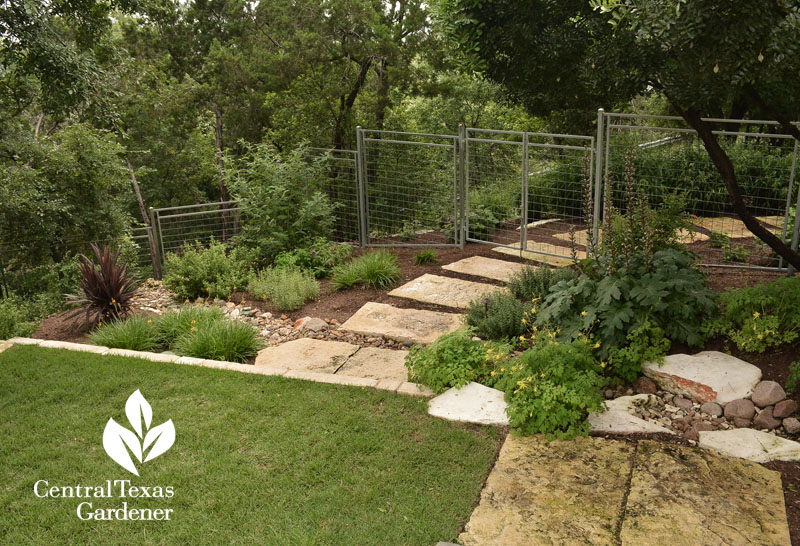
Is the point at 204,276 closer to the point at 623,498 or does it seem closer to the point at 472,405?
the point at 472,405

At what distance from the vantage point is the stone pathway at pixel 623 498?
121 inches

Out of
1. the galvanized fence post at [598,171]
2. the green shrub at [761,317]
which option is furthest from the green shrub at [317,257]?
the green shrub at [761,317]

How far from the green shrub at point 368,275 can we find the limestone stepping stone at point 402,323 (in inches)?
25.9

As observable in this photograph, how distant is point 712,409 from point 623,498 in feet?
3.94

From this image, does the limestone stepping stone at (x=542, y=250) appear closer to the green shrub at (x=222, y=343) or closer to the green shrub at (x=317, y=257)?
the green shrub at (x=317, y=257)

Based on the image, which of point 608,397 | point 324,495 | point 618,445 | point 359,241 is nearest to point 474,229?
point 359,241

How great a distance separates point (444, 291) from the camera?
699 centimetres

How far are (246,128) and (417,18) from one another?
4.48m

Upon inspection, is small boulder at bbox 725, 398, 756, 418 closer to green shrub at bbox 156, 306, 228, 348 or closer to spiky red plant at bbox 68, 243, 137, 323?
green shrub at bbox 156, 306, 228, 348

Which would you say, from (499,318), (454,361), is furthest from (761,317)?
(454,361)

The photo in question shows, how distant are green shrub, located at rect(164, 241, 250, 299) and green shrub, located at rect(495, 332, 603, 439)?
407cm

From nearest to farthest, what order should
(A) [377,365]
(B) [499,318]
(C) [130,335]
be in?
(A) [377,365]
(B) [499,318]
(C) [130,335]

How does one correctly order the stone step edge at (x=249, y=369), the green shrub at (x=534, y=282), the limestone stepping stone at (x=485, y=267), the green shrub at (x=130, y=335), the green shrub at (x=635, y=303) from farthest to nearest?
the limestone stepping stone at (x=485, y=267), the green shrub at (x=534, y=282), the green shrub at (x=130, y=335), the stone step edge at (x=249, y=369), the green shrub at (x=635, y=303)

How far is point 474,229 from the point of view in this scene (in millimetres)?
8969
